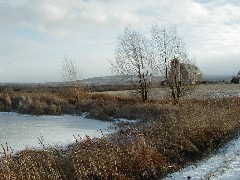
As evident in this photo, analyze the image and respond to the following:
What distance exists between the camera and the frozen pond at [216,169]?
359 inches

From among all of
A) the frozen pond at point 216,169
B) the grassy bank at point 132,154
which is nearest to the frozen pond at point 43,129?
the grassy bank at point 132,154

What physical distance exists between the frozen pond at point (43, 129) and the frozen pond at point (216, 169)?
631cm

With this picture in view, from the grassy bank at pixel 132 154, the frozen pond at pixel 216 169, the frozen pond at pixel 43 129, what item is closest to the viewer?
the frozen pond at pixel 216 169

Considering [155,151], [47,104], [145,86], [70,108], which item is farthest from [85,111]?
[155,151]

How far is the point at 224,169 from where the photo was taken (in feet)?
31.9

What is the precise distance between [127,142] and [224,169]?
3442mm

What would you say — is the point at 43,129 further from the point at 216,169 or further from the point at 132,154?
the point at 216,169

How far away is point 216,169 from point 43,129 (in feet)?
45.0

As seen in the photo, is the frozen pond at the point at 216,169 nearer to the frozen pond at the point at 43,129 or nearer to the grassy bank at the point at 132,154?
the grassy bank at the point at 132,154

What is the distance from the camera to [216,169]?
9773 mm

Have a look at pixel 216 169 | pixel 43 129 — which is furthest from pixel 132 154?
pixel 43 129

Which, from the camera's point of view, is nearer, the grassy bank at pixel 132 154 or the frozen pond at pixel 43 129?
the grassy bank at pixel 132 154

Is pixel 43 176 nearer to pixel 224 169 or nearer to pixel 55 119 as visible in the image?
pixel 224 169

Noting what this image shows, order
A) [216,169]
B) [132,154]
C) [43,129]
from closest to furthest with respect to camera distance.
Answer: [216,169] < [132,154] < [43,129]
